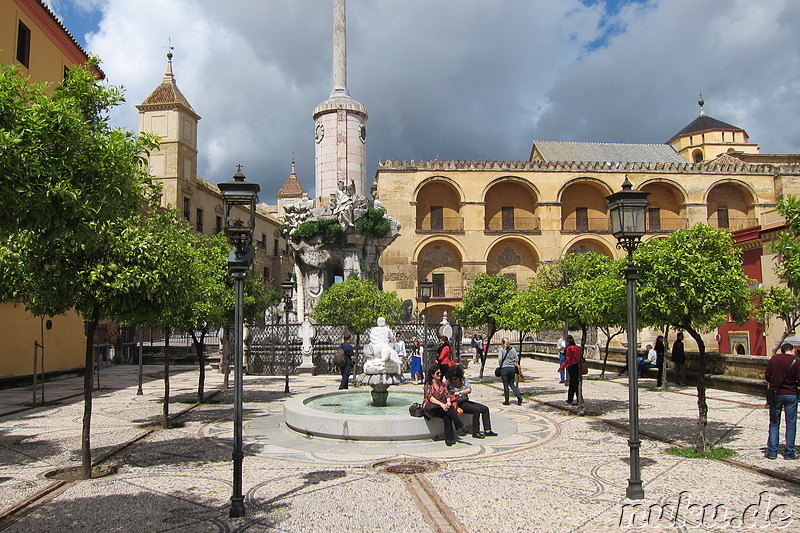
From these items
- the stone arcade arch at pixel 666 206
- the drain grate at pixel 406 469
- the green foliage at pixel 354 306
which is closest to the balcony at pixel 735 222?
the stone arcade arch at pixel 666 206

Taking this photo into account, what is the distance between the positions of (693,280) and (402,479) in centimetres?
467

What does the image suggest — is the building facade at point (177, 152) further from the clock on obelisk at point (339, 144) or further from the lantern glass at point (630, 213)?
the lantern glass at point (630, 213)

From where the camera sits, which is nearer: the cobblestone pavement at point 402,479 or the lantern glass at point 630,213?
the cobblestone pavement at point 402,479

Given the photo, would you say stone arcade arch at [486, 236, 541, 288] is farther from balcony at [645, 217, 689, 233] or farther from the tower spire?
the tower spire

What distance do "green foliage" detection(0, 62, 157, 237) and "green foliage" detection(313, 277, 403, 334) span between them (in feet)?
41.9

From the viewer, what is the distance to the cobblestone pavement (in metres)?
5.17

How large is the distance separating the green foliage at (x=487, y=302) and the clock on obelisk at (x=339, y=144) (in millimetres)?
6210

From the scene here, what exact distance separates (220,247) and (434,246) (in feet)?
102

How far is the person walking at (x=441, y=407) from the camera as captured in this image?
328 inches

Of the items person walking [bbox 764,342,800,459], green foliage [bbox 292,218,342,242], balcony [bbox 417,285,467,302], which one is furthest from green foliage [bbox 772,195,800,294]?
balcony [bbox 417,285,467,302]

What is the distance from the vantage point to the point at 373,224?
22.0 metres

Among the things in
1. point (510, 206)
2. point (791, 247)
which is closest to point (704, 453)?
point (791, 247)

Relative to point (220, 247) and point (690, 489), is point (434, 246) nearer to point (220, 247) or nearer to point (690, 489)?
point (220, 247)

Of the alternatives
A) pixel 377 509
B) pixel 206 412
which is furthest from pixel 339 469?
pixel 206 412
